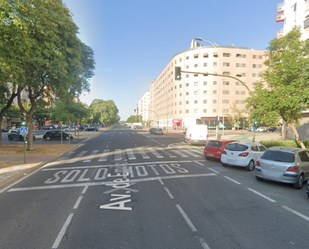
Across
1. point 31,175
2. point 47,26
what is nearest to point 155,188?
point 31,175

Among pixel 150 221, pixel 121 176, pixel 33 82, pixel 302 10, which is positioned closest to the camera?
pixel 150 221

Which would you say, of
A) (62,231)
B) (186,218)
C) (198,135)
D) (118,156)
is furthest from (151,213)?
(198,135)

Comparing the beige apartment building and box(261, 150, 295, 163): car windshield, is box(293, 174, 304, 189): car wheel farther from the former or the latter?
the beige apartment building

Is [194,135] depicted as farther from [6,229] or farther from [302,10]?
[6,229]

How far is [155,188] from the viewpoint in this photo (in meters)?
6.98

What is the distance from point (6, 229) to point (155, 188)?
14.1 ft

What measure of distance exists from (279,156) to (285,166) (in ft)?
1.87

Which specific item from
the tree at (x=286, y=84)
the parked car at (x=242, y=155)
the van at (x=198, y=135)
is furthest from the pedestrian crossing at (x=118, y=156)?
the van at (x=198, y=135)

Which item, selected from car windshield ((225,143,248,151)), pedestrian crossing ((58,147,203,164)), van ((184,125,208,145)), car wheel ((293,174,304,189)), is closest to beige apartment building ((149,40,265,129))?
van ((184,125,208,145))

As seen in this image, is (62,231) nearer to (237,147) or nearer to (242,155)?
(242,155)

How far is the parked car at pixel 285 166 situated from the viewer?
6918 mm

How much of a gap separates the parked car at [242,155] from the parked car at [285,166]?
1856 millimetres

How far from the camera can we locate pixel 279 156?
746 cm

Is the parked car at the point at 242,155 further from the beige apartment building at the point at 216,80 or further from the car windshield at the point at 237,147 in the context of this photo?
the beige apartment building at the point at 216,80
